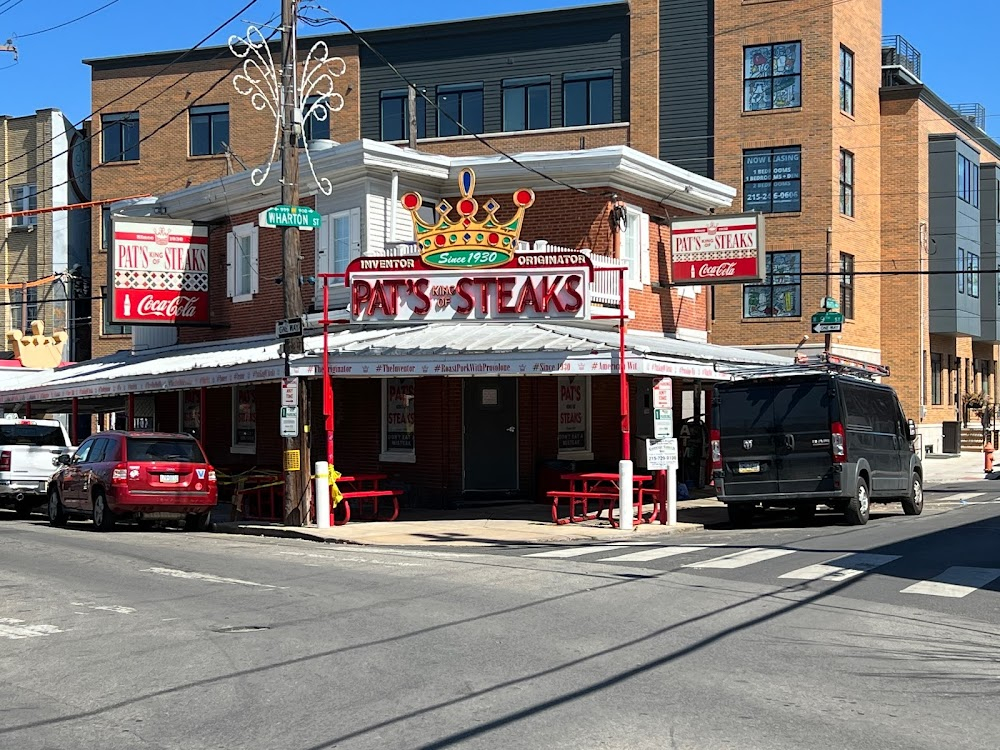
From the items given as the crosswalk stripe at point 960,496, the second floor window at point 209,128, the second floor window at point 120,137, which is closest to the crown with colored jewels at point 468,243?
the crosswalk stripe at point 960,496

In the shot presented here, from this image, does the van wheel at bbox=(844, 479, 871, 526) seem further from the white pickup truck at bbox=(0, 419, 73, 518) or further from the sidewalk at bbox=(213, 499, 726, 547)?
the white pickup truck at bbox=(0, 419, 73, 518)

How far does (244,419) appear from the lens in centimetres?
2869

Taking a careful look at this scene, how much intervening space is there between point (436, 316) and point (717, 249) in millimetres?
7144

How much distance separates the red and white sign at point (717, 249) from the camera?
25594 mm

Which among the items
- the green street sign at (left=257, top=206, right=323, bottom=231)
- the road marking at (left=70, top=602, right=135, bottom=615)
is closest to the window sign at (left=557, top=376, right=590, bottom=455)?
the green street sign at (left=257, top=206, right=323, bottom=231)

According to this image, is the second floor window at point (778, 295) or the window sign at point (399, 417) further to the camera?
the second floor window at point (778, 295)

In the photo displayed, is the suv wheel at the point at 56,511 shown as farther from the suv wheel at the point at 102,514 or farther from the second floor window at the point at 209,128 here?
Answer: the second floor window at the point at 209,128

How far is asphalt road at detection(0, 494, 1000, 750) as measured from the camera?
6.71 metres

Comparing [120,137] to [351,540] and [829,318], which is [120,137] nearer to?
[829,318]

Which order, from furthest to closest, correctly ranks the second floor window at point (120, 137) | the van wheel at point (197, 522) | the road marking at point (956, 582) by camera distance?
the second floor window at point (120, 137)
the van wheel at point (197, 522)
the road marking at point (956, 582)

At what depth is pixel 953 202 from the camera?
160 ft

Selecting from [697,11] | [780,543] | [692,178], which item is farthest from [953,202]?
[780,543]

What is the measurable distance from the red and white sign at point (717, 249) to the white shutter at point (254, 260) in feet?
30.8

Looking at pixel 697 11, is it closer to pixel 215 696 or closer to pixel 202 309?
pixel 202 309
